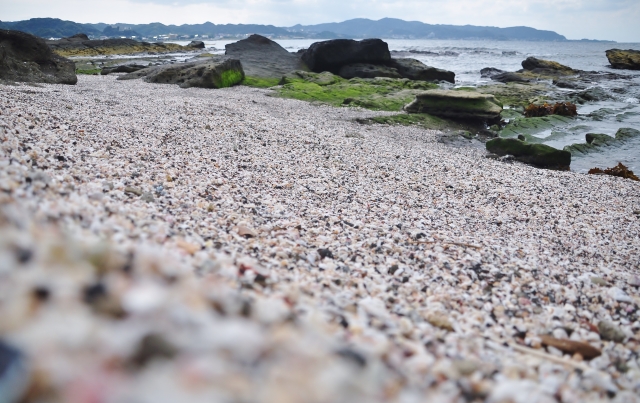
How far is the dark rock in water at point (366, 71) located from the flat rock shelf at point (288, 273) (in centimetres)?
2428

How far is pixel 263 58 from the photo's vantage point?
34.7 m

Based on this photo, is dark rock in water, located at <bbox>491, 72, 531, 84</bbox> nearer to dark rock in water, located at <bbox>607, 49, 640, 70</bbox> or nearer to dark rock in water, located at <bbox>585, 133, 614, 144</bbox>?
dark rock in water, located at <bbox>585, 133, 614, 144</bbox>

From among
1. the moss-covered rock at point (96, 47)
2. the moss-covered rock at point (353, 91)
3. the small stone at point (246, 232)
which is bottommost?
the small stone at point (246, 232)

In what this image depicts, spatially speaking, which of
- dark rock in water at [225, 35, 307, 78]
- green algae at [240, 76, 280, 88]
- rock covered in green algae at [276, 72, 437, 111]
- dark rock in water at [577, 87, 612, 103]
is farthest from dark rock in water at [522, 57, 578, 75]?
green algae at [240, 76, 280, 88]

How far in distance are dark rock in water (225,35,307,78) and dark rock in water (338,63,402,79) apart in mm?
3892

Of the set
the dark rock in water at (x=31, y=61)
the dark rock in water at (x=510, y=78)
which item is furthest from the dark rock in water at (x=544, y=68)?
the dark rock in water at (x=31, y=61)

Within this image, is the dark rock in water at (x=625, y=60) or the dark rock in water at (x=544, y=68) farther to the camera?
the dark rock in water at (x=625, y=60)

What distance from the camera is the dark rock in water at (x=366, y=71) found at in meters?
31.9

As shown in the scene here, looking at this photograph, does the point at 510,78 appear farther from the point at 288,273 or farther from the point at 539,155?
the point at 288,273

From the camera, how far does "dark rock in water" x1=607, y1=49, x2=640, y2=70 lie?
2144 inches

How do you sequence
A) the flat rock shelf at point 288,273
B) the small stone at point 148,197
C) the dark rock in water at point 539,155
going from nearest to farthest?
the flat rock shelf at point 288,273 → the small stone at point 148,197 → the dark rock in water at point 539,155

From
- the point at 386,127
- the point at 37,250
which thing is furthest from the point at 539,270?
the point at 386,127

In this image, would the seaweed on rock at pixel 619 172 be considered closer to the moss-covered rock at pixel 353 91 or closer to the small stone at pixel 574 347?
the moss-covered rock at pixel 353 91

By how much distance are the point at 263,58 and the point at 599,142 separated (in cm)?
2676
